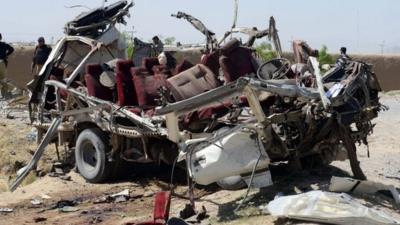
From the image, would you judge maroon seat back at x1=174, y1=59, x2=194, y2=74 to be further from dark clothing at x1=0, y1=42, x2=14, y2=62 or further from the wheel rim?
dark clothing at x1=0, y1=42, x2=14, y2=62

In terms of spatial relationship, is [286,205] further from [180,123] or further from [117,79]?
[117,79]

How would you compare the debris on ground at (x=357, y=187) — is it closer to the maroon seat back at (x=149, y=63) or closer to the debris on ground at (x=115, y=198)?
the debris on ground at (x=115, y=198)

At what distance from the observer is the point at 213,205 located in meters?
7.85

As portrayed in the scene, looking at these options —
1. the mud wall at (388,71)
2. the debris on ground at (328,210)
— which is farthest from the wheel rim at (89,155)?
the mud wall at (388,71)

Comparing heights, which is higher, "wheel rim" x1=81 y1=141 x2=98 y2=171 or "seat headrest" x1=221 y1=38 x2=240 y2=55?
"seat headrest" x1=221 y1=38 x2=240 y2=55

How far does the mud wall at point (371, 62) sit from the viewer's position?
27.0m

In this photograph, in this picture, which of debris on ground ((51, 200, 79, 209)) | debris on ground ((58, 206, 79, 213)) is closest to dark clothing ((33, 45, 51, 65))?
debris on ground ((51, 200, 79, 209))

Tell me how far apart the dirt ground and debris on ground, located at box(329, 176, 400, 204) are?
0.11m

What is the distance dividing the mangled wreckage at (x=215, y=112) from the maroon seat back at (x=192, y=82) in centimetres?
1

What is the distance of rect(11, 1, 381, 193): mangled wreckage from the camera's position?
735 centimetres

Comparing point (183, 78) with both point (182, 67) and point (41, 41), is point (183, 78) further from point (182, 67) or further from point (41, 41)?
point (41, 41)

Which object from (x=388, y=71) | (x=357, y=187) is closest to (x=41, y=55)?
(x=357, y=187)

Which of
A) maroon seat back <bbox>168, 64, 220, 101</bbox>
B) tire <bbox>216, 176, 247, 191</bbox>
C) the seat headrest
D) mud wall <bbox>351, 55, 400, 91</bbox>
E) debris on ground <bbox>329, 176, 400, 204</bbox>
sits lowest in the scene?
mud wall <bbox>351, 55, 400, 91</bbox>

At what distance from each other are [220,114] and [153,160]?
1.55 metres
